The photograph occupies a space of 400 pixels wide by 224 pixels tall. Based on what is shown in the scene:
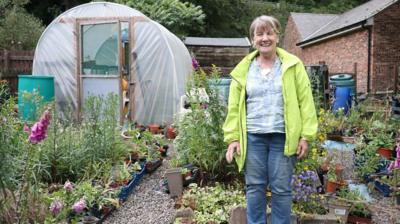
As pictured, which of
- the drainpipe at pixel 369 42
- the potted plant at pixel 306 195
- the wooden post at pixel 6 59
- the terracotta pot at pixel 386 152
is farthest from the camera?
the drainpipe at pixel 369 42

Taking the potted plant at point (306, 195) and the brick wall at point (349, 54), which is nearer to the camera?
the potted plant at point (306, 195)

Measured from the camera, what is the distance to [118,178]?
4.57 meters

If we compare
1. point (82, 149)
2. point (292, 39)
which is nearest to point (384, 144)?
point (82, 149)

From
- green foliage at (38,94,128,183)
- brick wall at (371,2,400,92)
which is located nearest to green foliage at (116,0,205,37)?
brick wall at (371,2,400,92)

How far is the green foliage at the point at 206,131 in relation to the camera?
4234 millimetres

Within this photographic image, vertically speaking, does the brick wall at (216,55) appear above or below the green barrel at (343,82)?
above

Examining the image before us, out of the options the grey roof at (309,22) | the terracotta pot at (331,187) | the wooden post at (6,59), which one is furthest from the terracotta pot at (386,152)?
the grey roof at (309,22)

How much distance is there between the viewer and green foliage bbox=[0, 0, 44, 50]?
13500mm

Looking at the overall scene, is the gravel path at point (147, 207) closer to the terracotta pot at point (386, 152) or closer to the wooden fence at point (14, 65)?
the terracotta pot at point (386, 152)

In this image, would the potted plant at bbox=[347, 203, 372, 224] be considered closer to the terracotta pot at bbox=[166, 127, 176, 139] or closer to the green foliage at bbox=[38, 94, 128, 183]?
the green foliage at bbox=[38, 94, 128, 183]

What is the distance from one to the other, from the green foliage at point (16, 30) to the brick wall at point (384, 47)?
1069 centimetres

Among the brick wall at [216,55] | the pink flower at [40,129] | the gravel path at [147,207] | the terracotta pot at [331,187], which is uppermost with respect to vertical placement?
the brick wall at [216,55]

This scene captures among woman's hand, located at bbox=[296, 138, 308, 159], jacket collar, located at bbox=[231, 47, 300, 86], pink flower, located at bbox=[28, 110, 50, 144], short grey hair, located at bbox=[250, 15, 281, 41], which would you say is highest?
short grey hair, located at bbox=[250, 15, 281, 41]

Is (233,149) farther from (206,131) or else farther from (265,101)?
(206,131)
